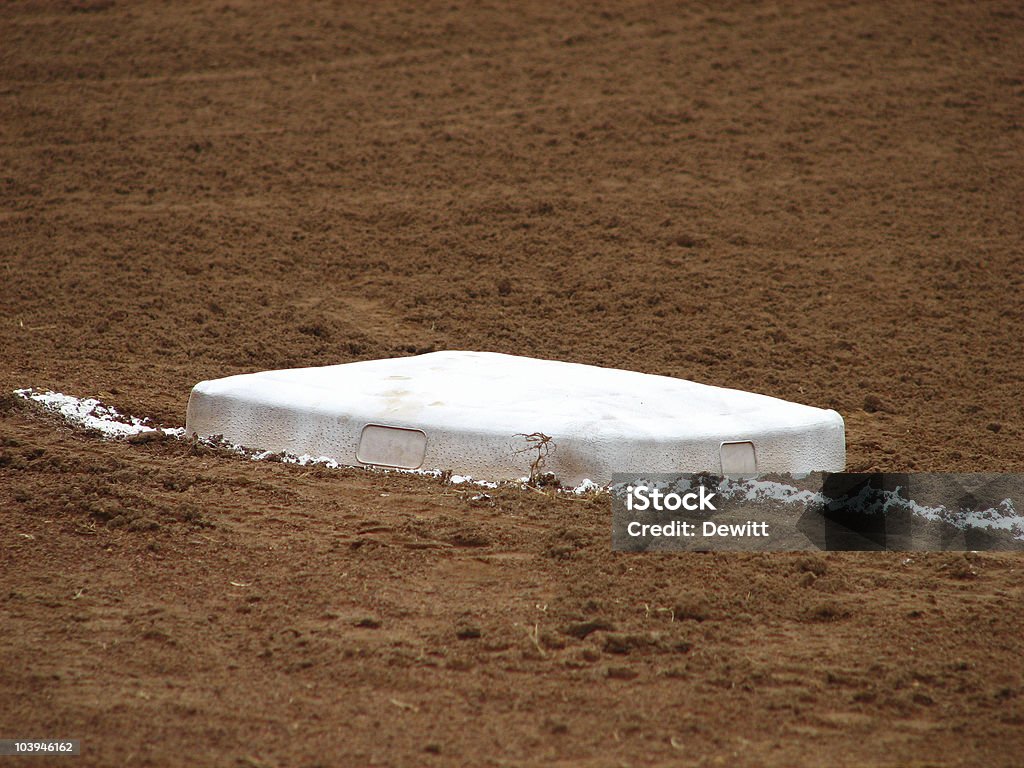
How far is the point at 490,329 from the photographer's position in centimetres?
714

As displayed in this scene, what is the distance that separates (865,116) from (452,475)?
7.00 meters

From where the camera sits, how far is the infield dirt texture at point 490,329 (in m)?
2.92

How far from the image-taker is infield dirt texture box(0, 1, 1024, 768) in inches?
115
